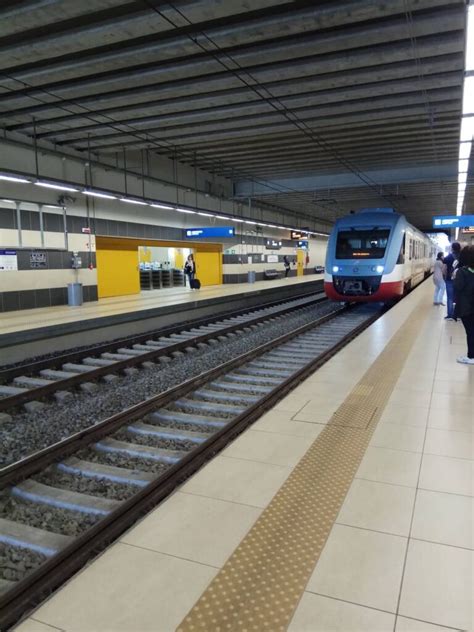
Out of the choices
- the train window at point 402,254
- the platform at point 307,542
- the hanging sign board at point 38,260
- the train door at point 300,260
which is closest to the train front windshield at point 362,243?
the train window at point 402,254

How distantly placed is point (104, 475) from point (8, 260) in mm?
10120

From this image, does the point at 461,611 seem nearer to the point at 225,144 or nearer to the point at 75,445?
the point at 75,445

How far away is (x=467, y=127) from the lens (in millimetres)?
9516

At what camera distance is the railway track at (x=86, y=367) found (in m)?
5.90

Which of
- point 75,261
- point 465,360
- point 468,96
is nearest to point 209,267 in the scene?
point 75,261

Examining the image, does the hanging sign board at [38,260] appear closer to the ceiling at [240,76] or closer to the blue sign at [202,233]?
the ceiling at [240,76]

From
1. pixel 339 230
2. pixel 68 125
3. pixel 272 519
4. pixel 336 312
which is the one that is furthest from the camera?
pixel 336 312

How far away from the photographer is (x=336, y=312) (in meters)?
13.8

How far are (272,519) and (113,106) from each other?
30.7 ft

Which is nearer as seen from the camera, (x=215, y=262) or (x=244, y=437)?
(x=244, y=437)

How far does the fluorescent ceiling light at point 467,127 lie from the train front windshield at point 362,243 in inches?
108

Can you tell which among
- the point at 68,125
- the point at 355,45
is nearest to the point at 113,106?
the point at 68,125

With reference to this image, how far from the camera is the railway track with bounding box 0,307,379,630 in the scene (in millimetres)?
2582

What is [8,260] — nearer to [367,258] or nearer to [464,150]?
[367,258]
